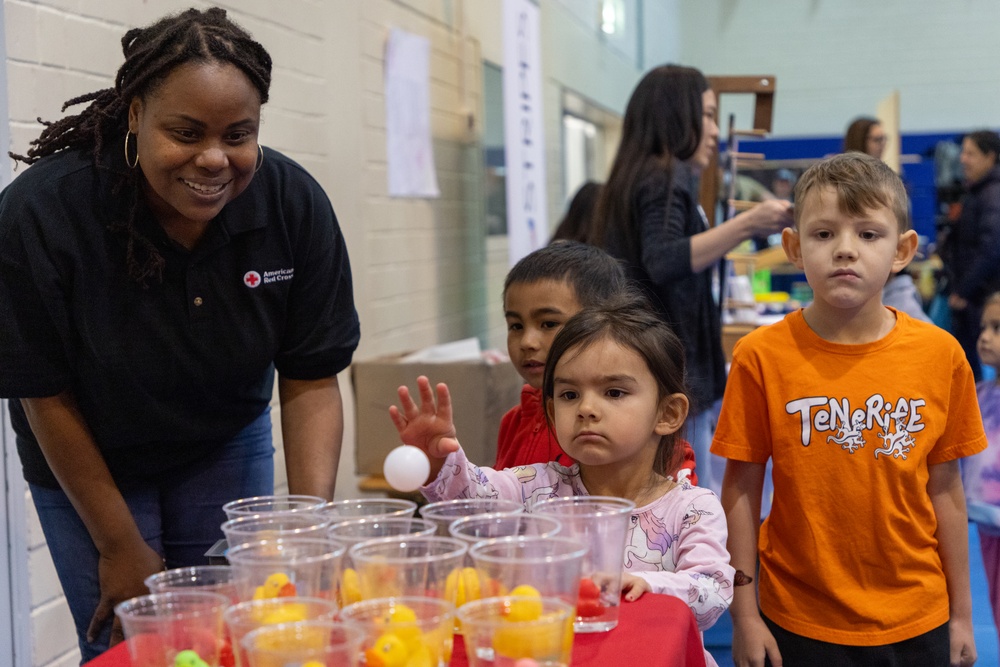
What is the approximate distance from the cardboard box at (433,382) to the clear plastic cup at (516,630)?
2551 mm

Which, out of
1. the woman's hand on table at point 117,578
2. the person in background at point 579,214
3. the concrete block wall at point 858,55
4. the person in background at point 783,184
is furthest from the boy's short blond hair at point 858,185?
the concrete block wall at point 858,55

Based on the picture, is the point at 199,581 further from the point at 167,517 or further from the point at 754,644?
the point at 754,644

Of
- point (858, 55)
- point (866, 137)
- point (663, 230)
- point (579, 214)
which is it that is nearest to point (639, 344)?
point (663, 230)

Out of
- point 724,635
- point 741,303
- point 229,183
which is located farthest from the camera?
point 741,303

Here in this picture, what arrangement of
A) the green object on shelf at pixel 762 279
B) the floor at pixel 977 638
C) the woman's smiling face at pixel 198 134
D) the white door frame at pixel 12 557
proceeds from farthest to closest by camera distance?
the green object on shelf at pixel 762 279
the floor at pixel 977 638
the white door frame at pixel 12 557
the woman's smiling face at pixel 198 134

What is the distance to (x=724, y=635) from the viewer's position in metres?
3.26

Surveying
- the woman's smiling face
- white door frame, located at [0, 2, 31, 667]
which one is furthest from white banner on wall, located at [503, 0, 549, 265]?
the woman's smiling face

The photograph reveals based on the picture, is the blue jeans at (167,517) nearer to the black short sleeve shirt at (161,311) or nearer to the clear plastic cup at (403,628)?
the black short sleeve shirt at (161,311)

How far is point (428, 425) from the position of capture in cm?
142

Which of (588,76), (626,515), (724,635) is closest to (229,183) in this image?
(626,515)

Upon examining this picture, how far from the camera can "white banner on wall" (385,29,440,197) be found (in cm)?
428

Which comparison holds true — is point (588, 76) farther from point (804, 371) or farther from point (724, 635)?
point (804, 371)

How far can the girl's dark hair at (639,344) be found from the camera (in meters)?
1.63

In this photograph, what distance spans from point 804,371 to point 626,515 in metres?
0.76
